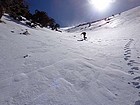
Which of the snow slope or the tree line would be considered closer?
the snow slope

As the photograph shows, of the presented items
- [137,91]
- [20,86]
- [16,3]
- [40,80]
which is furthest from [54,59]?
[16,3]

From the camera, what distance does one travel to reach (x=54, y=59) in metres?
7.63

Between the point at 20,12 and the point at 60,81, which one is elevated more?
the point at 20,12

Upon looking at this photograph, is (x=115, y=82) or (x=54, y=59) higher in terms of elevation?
(x=54, y=59)

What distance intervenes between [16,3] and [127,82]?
63.6ft

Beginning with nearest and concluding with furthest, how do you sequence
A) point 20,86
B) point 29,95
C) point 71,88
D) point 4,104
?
point 4,104, point 29,95, point 20,86, point 71,88

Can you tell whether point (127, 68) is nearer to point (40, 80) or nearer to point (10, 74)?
point (40, 80)

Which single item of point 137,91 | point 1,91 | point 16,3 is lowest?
point 137,91

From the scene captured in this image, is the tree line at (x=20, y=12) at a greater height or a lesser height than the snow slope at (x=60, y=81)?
greater

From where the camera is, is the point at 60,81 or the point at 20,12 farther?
the point at 20,12

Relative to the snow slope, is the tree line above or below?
above

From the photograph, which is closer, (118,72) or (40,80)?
(40,80)

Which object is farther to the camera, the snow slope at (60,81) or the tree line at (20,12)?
the tree line at (20,12)

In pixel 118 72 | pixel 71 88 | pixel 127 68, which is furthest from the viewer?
pixel 127 68
